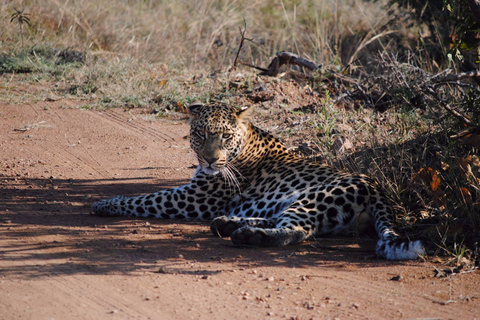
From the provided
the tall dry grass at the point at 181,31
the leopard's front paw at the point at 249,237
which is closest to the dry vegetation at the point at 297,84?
the tall dry grass at the point at 181,31

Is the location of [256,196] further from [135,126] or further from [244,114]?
[135,126]

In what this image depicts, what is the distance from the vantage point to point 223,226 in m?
5.46

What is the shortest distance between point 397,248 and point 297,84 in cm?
597

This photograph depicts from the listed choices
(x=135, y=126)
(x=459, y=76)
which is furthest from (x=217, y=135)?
(x=135, y=126)

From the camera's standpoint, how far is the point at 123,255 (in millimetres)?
4758

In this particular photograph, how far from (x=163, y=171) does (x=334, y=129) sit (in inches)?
98.4

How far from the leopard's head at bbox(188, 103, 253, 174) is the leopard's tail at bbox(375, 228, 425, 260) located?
2025mm

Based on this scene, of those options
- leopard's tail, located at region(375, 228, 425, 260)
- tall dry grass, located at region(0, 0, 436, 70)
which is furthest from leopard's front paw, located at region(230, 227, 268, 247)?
tall dry grass, located at region(0, 0, 436, 70)

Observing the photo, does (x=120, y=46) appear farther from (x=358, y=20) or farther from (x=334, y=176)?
(x=334, y=176)

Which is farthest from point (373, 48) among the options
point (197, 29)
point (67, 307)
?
point (67, 307)

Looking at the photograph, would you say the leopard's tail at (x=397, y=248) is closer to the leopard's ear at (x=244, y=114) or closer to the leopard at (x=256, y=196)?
the leopard at (x=256, y=196)

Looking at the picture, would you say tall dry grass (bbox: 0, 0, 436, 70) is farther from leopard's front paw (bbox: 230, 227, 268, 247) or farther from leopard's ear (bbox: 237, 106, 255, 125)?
leopard's front paw (bbox: 230, 227, 268, 247)

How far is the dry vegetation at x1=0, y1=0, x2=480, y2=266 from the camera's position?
5.87 metres

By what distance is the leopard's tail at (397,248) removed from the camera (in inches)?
189
